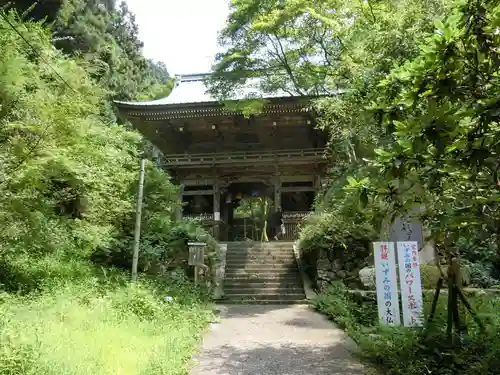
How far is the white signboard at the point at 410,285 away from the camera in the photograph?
5.92 m

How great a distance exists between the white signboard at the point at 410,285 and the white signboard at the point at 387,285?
12 centimetres

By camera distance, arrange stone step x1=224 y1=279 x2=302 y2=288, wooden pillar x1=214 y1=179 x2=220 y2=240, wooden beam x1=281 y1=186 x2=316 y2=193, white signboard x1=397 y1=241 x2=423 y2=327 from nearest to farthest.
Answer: white signboard x1=397 y1=241 x2=423 y2=327, stone step x1=224 y1=279 x2=302 y2=288, wooden pillar x1=214 y1=179 x2=220 y2=240, wooden beam x1=281 y1=186 x2=316 y2=193

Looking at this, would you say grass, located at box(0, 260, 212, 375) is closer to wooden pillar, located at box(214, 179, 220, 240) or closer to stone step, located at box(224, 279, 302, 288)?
stone step, located at box(224, 279, 302, 288)

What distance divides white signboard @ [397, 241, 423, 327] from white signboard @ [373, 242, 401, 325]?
119mm

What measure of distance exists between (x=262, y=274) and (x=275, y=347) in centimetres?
609

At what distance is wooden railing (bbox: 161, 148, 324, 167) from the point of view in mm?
17094

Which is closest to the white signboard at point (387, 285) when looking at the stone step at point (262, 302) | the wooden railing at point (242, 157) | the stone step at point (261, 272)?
the stone step at point (262, 302)

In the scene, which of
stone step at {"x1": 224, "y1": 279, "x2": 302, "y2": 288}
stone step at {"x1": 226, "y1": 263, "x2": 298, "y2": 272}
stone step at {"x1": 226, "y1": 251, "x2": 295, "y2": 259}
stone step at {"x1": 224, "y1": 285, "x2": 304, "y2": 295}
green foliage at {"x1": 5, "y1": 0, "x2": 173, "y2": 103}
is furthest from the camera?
green foliage at {"x1": 5, "y1": 0, "x2": 173, "y2": 103}

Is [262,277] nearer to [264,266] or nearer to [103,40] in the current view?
[264,266]

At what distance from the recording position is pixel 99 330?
188 inches

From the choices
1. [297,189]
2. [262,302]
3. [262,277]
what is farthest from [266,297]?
[297,189]

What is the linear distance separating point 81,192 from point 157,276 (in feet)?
9.18

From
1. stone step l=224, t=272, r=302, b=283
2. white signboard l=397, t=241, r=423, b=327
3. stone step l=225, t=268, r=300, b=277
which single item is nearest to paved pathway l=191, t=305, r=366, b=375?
white signboard l=397, t=241, r=423, b=327

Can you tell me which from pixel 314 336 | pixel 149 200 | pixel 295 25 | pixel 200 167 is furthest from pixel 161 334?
pixel 200 167
